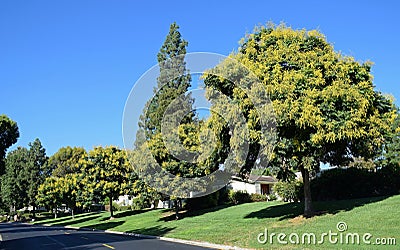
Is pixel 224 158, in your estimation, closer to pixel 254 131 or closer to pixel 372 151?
pixel 254 131

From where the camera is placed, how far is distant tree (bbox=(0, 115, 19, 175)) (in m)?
39.8

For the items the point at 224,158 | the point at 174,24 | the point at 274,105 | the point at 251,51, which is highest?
the point at 174,24

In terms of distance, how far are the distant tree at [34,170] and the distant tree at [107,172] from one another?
38.2 metres

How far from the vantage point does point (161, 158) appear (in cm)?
3181

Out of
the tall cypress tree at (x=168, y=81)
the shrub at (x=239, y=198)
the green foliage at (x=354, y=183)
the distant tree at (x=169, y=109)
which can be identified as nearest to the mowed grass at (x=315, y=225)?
the green foliage at (x=354, y=183)

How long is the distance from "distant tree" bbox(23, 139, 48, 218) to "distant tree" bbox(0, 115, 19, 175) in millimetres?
40261

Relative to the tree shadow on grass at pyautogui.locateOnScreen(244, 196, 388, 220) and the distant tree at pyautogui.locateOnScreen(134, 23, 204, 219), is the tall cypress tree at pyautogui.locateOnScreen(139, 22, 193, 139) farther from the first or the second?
the tree shadow on grass at pyautogui.locateOnScreen(244, 196, 388, 220)

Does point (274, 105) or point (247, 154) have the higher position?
point (274, 105)

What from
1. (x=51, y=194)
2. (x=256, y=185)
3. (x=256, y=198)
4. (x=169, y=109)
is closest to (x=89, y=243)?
(x=169, y=109)

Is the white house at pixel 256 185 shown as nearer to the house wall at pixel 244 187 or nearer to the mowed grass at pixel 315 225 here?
the house wall at pixel 244 187

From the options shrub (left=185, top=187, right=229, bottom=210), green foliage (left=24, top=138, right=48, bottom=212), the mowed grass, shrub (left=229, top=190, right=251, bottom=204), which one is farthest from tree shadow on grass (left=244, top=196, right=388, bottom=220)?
green foliage (left=24, top=138, right=48, bottom=212)

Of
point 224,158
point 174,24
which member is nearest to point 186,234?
point 224,158

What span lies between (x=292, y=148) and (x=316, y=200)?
10.7 m

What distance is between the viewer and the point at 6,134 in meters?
40.3
